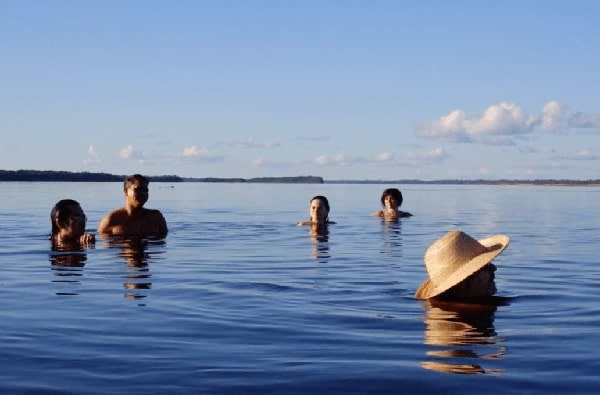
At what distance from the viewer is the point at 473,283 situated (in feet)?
31.0

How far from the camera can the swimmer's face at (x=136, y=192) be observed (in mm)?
18641

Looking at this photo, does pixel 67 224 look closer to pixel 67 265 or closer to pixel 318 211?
pixel 67 265

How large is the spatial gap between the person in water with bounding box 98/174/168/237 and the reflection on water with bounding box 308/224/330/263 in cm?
376

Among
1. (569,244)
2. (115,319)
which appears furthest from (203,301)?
(569,244)

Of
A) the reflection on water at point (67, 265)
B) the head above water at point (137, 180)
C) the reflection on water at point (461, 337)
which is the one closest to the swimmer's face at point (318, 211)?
the head above water at point (137, 180)

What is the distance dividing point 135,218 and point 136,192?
4.07 feet

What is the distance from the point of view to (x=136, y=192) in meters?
18.6

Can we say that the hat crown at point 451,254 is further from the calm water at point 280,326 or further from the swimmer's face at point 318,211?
the swimmer's face at point 318,211

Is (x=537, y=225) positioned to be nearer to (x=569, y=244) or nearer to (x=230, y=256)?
(x=569, y=244)

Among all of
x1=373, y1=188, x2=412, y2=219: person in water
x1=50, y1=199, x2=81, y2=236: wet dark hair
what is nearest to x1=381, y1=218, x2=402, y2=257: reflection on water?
x1=373, y1=188, x2=412, y2=219: person in water

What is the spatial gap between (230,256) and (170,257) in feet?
3.94

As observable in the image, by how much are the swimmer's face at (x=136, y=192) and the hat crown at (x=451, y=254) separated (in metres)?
10.8

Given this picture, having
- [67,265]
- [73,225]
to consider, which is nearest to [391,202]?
[73,225]

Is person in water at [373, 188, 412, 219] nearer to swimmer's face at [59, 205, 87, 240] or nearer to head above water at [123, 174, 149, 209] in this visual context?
head above water at [123, 174, 149, 209]
